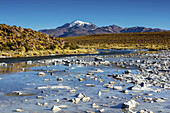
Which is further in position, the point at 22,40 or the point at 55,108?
the point at 22,40

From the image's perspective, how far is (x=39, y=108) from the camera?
641 cm

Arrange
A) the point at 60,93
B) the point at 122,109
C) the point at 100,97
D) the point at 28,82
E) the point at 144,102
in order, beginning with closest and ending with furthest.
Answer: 1. the point at 122,109
2. the point at 144,102
3. the point at 100,97
4. the point at 60,93
5. the point at 28,82

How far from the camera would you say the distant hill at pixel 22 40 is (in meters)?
33.4

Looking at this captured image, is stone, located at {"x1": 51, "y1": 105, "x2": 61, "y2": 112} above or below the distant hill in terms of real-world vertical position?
below

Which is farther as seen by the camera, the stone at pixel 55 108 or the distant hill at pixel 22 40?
the distant hill at pixel 22 40

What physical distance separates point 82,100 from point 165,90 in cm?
362

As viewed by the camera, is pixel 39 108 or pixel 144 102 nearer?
pixel 39 108

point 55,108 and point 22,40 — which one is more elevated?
point 22,40

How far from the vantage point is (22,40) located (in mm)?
36188

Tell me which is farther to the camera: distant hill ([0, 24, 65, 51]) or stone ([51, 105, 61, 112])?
distant hill ([0, 24, 65, 51])

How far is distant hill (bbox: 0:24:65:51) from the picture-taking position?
3344 cm

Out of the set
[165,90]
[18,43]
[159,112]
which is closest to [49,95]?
[159,112]

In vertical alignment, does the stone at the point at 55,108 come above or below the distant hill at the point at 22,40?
below

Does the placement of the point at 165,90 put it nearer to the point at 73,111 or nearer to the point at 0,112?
the point at 73,111
